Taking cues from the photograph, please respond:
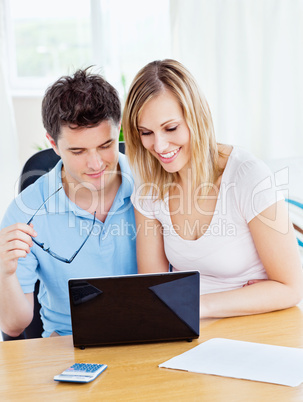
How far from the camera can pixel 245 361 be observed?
3.52ft

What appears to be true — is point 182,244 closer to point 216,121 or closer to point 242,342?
point 242,342

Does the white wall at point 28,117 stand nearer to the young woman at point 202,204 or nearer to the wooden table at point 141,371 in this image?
the young woman at point 202,204

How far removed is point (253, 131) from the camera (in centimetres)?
343

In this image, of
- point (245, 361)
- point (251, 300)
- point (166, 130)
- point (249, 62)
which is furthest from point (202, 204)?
point (249, 62)

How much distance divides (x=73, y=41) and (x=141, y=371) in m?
3.30

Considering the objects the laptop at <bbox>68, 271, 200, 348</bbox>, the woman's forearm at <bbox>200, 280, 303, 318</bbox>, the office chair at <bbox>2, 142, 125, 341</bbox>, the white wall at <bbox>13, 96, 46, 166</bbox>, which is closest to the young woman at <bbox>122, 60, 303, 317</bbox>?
the woman's forearm at <bbox>200, 280, 303, 318</bbox>

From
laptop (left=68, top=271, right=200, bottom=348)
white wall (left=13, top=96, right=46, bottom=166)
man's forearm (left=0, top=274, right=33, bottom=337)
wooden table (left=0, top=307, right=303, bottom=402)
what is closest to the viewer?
wooden table (left=0, top=307, right=303, bottom=402)

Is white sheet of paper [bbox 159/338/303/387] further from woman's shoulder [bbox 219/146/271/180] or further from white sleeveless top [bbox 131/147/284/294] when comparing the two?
woman's shoulder [bbox 219/146/271/180]

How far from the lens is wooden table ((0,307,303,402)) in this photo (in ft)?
3.18

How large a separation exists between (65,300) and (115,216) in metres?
0.29

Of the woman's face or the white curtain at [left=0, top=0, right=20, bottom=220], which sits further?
the white curtain at [left=0, top=0, right=20, bottom=220]

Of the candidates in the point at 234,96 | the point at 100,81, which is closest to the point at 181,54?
the point at 234,96

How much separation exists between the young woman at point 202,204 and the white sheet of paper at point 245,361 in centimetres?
19

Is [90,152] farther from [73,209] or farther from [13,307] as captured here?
[13,307]
